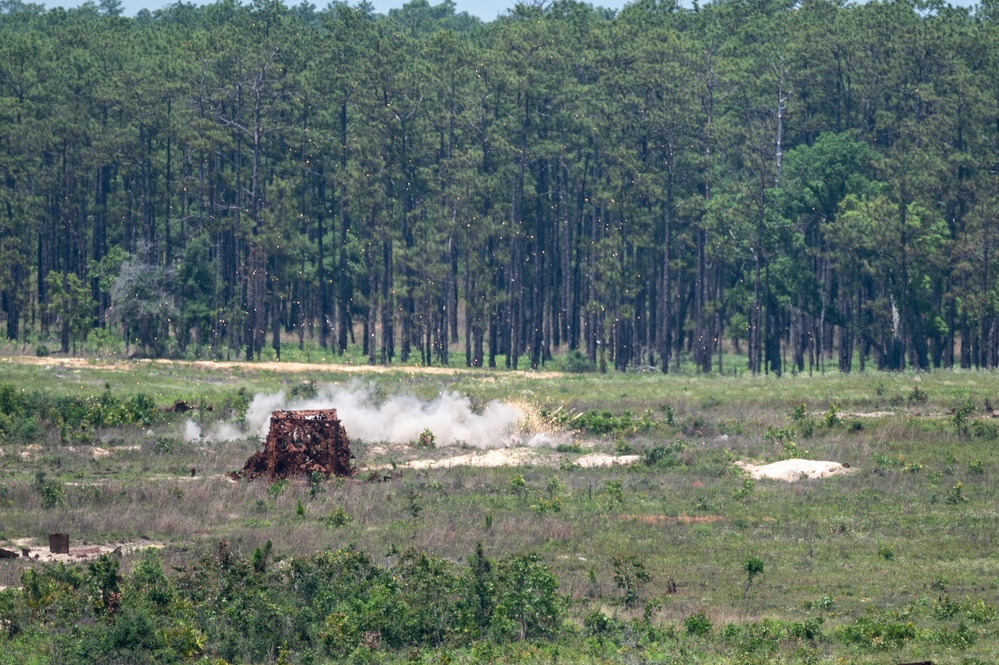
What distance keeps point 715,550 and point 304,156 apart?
211ft

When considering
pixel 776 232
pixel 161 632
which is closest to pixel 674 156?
pixel 776 232

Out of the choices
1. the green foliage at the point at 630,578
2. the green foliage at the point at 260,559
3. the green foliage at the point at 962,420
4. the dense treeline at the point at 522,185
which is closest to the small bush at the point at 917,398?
the green foliage at the point at 962,420

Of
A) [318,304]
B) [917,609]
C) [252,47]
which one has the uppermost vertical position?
[252,47]

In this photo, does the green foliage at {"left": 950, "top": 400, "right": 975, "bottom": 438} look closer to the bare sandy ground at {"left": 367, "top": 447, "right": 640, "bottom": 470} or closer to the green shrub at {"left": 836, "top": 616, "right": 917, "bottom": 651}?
the bare sandy ground at {"left": 367, "top": 447, "right": 640, "bottom": 470}

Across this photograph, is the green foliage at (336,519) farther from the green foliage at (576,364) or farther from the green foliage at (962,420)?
the green foliage at (576,364)

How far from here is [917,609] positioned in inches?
1128

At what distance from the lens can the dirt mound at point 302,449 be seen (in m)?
42.8

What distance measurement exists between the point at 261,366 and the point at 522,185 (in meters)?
21.0

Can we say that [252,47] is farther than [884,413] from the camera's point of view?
Yes

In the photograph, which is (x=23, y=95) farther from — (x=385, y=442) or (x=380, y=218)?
(x=385, y=442)

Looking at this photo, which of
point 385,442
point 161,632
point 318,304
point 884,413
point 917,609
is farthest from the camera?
point 318,304

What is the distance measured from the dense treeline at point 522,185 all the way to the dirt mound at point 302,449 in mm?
39379

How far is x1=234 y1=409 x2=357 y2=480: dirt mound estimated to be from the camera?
141 ft

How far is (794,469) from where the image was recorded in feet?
146
